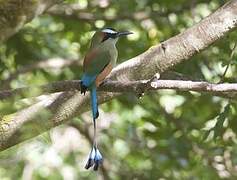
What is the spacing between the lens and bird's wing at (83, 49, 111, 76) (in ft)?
10.1

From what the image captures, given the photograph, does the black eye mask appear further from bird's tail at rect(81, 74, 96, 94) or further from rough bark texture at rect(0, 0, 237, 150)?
bird's tail at rect(81, 74, 96, 94)

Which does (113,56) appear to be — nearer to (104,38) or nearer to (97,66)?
(97,66)

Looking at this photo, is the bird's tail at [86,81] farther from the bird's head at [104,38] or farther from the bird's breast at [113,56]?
the bird's head at [104,38]

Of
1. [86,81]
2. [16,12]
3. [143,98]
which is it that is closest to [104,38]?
[16,12]

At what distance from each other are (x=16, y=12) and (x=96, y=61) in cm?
51

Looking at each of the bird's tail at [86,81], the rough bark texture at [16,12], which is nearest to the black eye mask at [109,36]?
the rough bark texture at [16,12]

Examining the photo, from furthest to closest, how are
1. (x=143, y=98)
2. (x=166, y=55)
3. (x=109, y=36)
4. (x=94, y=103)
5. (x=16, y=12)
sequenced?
(x=143, y=98) → (x=109, y=36) → (x=16, y=12) → (x=166, y=55) → (x=94, y=103)

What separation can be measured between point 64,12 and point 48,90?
227cm

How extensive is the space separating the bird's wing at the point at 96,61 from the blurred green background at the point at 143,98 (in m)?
1.01

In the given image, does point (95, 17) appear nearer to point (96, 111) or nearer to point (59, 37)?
point (59, 37)

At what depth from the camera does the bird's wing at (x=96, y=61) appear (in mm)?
3084

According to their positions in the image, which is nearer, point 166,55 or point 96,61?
point 166,55

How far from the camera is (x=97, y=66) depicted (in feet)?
10.3

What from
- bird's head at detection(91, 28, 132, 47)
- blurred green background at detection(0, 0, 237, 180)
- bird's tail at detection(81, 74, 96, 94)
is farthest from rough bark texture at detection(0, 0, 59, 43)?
blurred green background at detection(0, 0, 237, 180)
